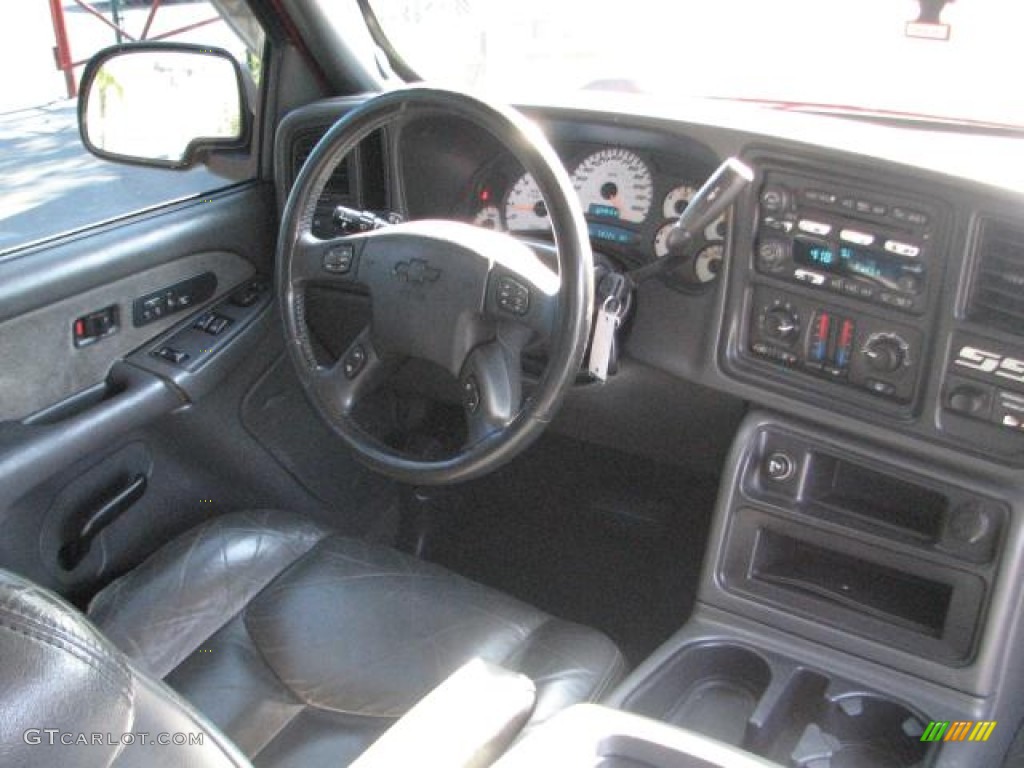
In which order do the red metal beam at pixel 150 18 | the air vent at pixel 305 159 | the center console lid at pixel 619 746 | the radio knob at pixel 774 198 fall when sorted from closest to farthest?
the center console lid at pixel 619 746 < the radio knob at pixel 774 198 < the air vent at pixel 305 159 < the red metal beam at pixel 150 18

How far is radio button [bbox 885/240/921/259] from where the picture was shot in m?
1.69

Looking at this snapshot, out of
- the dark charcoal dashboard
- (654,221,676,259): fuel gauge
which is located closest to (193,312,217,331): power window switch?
the dark charcoal dashboard

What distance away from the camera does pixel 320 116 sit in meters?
2.23

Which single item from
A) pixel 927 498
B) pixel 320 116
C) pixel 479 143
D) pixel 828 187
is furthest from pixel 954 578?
pixel 320 116

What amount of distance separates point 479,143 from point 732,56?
3.00ft

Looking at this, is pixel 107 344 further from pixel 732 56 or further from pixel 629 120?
pixel 732 56

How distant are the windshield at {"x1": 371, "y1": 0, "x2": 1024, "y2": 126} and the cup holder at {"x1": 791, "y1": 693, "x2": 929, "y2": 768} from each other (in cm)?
106

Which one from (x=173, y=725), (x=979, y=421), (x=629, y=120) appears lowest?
(x=979, y=421)

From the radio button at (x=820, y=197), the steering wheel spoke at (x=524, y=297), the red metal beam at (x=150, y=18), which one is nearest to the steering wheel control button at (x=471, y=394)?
the steering wheel spoke at (x=524, y=297)

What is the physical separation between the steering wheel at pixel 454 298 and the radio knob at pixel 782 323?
0.40 m

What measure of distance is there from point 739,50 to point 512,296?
1397mm

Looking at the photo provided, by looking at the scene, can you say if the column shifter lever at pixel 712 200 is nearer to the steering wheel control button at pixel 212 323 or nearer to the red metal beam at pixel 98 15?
the steering wheel control button at pixel 212 323

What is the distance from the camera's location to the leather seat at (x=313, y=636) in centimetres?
171

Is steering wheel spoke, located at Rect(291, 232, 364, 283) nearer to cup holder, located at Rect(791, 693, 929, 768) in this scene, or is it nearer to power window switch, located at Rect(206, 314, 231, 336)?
power window switch, located at Rect(206, 314, 231, 336)
